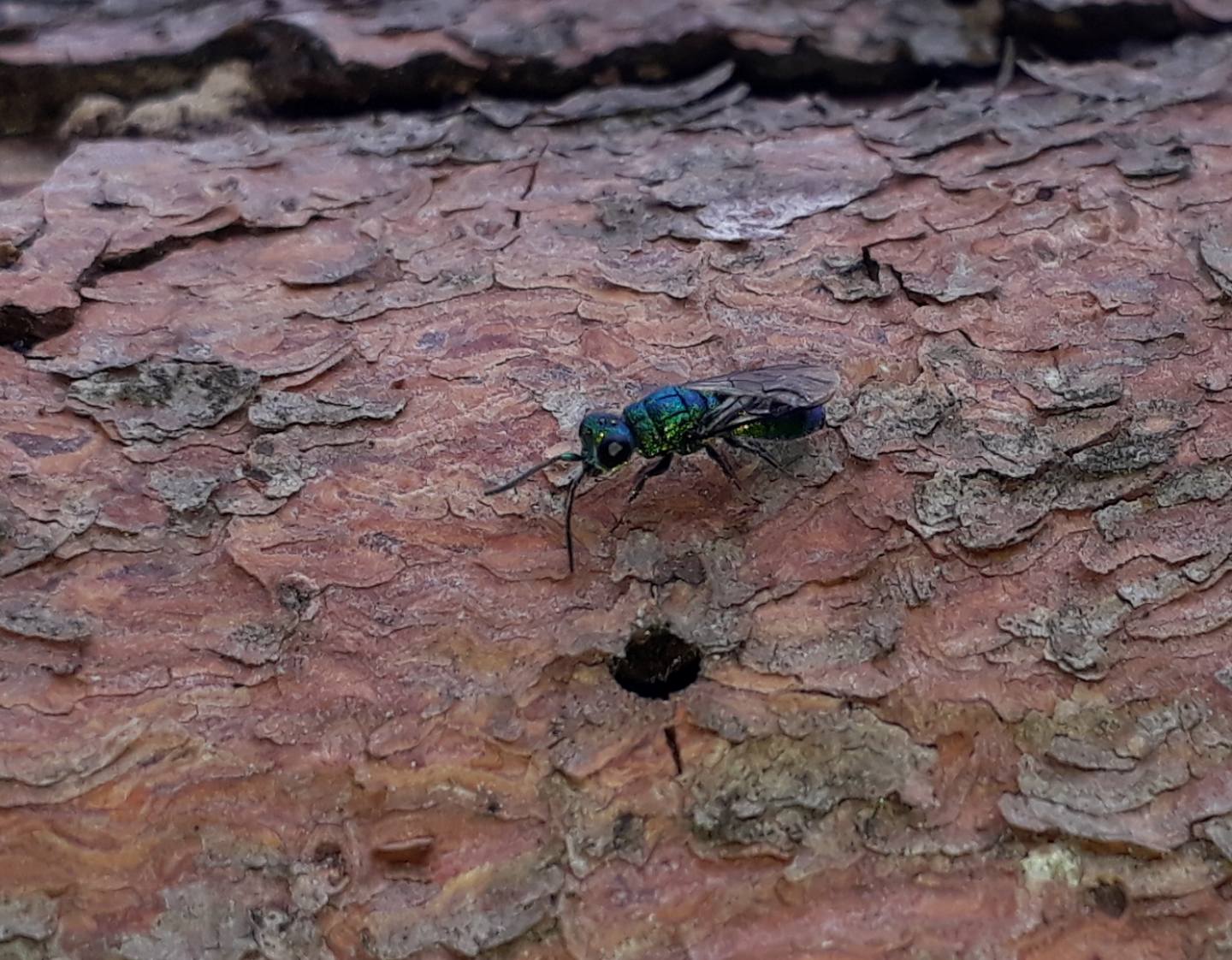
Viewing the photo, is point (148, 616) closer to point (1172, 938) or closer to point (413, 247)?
point (413, 247)

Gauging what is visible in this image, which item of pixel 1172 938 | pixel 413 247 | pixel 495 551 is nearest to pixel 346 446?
pixel 495 551

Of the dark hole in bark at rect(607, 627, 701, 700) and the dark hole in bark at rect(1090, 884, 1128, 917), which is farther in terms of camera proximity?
the dark hole in bark at rect(607, 627, 701, 700)

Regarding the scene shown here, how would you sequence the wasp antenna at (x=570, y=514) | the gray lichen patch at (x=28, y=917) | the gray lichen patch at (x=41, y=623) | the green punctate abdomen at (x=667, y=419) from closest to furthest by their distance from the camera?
the gray lichen patch at (x=28, y=917) < the gray lichen patch at (x=41, y=623) < the wasp antenna at (x=570, y=514) < the green punctate abdomen at (x=667, y=419)

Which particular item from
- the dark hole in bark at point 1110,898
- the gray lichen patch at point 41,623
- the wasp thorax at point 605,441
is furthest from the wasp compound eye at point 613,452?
the dark hole in bark at point 1110,898

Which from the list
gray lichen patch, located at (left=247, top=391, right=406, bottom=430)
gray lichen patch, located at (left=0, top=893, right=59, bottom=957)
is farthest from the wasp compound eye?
gray lichen patch, located at (left=0, top=893, right=59, bottom=957)

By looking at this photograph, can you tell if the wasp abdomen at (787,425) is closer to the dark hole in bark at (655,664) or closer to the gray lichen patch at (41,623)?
the dark hole in bark at (655,664)

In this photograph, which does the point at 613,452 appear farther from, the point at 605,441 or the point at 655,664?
the point at 655,664

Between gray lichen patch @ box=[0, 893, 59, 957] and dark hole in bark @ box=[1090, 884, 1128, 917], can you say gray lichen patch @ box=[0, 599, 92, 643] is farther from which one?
dark hole in bark @ box=[1090, 884, 1128, 917]

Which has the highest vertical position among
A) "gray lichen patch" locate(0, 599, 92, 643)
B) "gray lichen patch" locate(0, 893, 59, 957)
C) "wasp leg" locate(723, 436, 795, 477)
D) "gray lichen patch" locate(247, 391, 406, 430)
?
"gray lichen patch" locate(247, 391, 406, 430)
